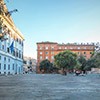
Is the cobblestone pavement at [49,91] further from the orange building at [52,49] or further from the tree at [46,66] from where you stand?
the orange building at [52,49]

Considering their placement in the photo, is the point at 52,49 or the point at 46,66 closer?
the point at 46,66

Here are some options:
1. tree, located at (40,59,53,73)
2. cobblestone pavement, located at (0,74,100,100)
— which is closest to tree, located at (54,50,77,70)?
tree, located at (40,59,53,73)

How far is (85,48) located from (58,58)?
57.2m

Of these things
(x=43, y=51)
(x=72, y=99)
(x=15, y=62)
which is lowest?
(x=72, y=99)

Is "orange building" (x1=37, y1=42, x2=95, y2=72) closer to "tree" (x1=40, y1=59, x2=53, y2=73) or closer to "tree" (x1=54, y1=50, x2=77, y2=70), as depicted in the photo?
"tree" (x1=40, y1=59, x2=53, y2=73)

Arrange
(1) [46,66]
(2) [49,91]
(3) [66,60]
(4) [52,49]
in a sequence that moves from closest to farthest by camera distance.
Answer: (2) [49,91], (3) [66,60], (1) [46,66], (4) [52,49]

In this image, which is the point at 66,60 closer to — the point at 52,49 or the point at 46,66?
the point at 46,66

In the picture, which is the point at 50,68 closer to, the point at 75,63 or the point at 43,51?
Answer: the point at 43,51

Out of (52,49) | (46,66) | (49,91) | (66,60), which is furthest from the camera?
(52,49)

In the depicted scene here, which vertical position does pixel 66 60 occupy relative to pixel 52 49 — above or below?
below

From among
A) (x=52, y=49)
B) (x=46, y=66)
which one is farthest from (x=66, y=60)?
(x=52, y=49)

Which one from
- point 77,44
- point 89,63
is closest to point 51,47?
point 77,44

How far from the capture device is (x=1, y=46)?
206ft

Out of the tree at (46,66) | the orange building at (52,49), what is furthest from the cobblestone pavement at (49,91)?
the orange building at (52,49)
